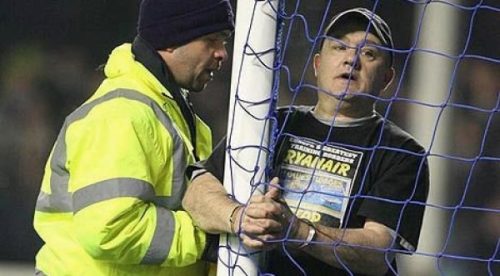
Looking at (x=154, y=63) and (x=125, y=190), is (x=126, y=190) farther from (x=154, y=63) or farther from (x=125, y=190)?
(x=154, y=63)

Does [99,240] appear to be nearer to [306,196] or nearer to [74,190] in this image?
[74,190]

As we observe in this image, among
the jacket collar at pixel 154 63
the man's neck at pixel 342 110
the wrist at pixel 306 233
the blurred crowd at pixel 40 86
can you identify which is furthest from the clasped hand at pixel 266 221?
the blurred crowd at pixel 40 86

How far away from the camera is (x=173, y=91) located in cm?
396

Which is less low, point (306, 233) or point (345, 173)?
point (345, 173)

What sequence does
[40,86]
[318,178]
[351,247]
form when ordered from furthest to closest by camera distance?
[40,86] → [318,178] → [351,247]

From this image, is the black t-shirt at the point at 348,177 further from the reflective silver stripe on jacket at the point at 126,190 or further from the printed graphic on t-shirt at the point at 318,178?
the reflective silver stripe on jacket at the point at 126,190

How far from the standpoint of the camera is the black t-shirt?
3756mm

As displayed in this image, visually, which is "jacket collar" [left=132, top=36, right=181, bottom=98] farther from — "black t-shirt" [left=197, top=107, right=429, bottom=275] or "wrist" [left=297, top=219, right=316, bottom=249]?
"wrist" [left=297, top=219, right=316, bottom=249]

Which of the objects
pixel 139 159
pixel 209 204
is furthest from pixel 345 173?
pixel 139 159

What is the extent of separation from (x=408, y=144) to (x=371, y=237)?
1.02 ft

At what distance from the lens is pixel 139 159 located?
374 cm

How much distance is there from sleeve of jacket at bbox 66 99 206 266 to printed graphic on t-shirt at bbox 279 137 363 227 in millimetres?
282

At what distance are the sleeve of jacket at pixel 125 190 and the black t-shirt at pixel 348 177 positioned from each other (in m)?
0.17

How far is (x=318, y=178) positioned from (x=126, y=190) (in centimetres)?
51
